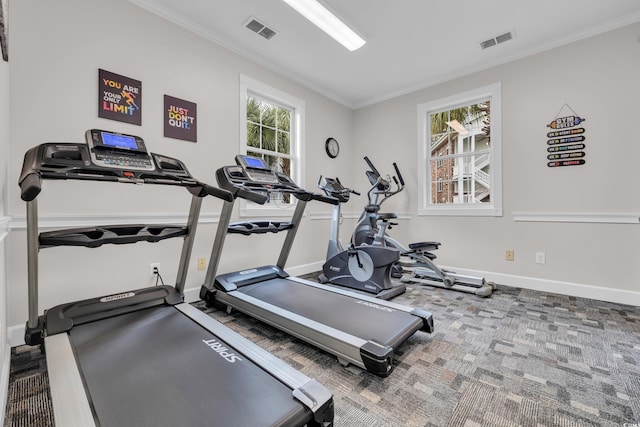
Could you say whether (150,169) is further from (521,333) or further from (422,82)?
(422,82)

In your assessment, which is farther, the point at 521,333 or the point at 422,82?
the point at 422,82

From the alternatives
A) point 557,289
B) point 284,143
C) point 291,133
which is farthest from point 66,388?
point 557,289

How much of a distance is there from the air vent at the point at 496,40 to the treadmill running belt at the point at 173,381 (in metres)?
3.90

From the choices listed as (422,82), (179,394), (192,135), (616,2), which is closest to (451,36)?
(422,82)

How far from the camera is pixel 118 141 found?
1835mm

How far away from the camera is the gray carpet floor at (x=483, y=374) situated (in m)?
1.30

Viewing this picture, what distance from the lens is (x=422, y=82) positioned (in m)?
4.14

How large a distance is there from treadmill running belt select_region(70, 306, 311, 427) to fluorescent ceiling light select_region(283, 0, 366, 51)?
277 cm

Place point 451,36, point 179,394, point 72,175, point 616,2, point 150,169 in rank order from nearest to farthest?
point 179,394 < point 72,175 < point 150,169 < point 616,2 < point 451,36

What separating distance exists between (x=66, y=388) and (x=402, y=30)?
3.76 metres

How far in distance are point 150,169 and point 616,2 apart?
426 cm

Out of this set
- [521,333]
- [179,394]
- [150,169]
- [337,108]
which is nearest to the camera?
[179,394]

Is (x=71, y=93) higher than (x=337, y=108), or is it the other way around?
(x=337, y=108)

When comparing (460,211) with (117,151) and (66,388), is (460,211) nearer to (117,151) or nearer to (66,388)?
(117,151)
